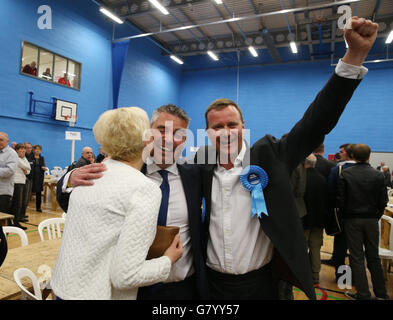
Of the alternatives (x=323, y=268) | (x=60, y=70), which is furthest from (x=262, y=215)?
(x=60, y=70)

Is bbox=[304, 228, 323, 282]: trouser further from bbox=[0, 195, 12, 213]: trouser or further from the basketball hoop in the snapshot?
the basketball hoop

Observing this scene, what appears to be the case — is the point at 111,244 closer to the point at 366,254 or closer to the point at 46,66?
the point at 366,254

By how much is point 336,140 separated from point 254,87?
4.74 meters

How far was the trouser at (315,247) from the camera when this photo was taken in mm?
3418

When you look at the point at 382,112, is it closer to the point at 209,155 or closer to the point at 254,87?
the point at 254,87

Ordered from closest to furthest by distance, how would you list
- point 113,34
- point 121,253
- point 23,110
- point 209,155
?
point 121,253
point 209,155
point 23,110
point 113,34

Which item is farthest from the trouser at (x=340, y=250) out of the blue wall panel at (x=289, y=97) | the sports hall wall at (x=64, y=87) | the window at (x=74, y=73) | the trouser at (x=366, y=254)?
the window at (x=74, y=73)

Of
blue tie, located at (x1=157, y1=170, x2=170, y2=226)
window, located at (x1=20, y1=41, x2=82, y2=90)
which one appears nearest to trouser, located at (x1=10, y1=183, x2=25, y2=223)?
window, located at (x1=20, y1=41, x2=82, y2=90)

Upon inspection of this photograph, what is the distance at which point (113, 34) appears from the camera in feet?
36.1

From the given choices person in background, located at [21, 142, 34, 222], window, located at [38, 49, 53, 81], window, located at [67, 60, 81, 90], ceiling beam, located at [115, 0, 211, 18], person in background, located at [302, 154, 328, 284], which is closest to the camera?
person in background, located at [302, 154, 328, 284]

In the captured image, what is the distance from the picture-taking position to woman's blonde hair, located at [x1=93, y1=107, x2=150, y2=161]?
100 cm

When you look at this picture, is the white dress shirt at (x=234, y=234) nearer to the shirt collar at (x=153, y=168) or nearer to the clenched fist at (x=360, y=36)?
the shirt collar at (x=153, y=168)

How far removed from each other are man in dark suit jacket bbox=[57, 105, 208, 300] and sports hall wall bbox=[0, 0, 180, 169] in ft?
26.7

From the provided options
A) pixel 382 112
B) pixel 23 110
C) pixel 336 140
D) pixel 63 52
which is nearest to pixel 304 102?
pixel 336 140
